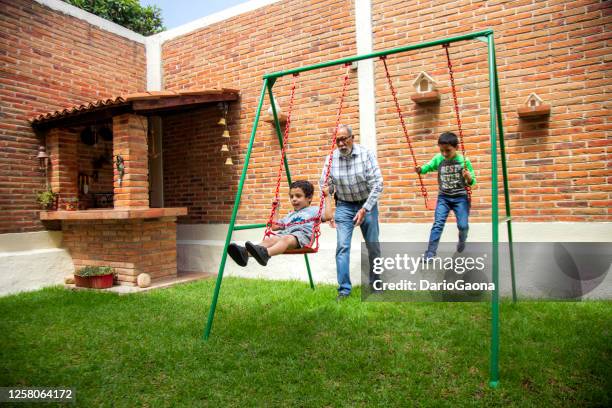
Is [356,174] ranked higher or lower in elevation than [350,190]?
higher

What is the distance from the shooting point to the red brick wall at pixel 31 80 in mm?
5688

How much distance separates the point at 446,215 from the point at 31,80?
5.87 metres

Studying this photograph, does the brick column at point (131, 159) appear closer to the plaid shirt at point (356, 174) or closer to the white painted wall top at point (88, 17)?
the white painted wall top at point (88, 17)

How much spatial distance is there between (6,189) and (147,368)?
424 centimetres

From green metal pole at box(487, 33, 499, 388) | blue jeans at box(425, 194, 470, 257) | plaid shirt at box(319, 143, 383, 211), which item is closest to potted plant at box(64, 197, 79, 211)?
plaid shirt at box(319, 143, 383, 211)

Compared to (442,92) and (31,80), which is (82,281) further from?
(442,92)

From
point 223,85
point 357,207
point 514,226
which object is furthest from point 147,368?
point 223,85

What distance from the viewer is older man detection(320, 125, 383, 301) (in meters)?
4.17

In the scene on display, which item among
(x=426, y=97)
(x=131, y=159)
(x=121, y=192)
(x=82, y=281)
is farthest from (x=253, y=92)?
(x=82, y=281)

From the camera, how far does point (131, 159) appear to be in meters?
5.57

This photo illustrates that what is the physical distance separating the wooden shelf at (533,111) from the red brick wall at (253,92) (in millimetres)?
1930

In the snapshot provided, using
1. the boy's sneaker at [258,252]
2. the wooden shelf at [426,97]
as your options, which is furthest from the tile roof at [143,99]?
the boy's sneaker at [258,252]

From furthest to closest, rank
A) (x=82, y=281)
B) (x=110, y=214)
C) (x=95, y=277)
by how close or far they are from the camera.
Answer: (x=82, y=281)
(x=95, y=277)
(x=110, y=214)

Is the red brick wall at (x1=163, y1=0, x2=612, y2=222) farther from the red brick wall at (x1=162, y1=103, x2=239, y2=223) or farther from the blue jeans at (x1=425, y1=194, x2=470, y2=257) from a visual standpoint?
the blue jeans at (x1=425, y1=194, x2=470, y2=257)
